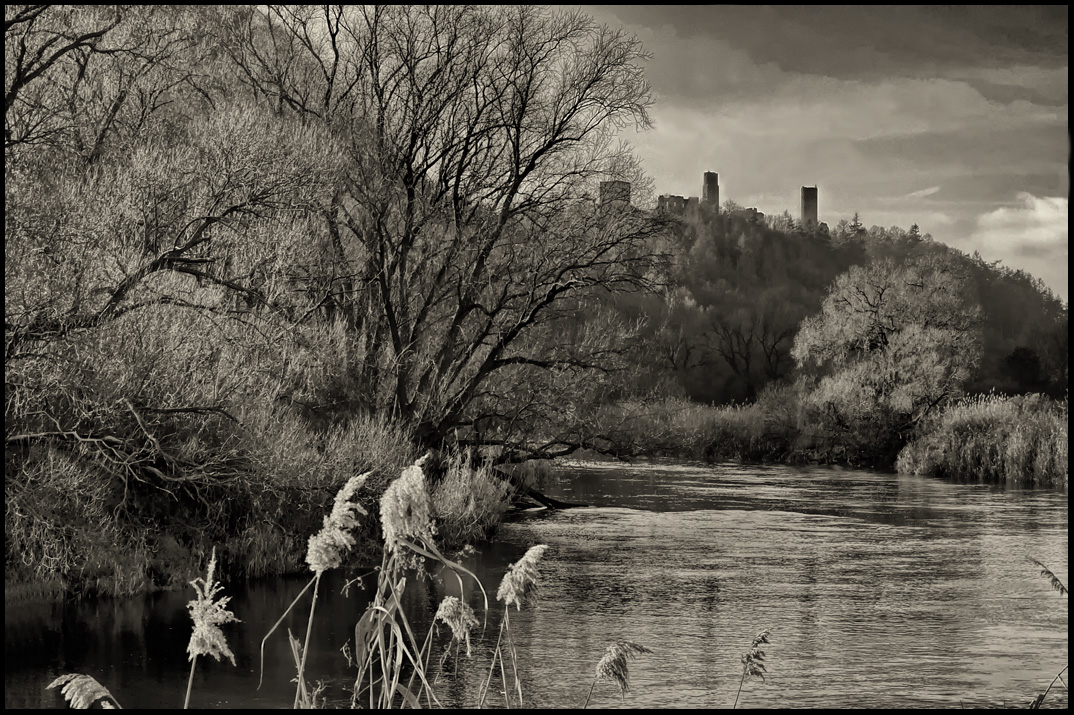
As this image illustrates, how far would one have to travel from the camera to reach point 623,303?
221ft

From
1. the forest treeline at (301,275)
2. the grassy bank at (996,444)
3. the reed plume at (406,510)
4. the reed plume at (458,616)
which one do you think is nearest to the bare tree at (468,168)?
the forest treeline at (301,275)

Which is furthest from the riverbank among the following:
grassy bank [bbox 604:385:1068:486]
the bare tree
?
grassy bank [bbox 604:385:1068:486]

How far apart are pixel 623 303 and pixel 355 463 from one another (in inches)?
2016

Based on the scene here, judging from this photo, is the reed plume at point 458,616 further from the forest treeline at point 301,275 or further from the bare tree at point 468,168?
the bare tree at point 468,168

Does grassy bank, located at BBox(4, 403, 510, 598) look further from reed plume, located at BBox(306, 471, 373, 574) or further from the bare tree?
reed plume, located at BBox(306, 471, 373, 574)

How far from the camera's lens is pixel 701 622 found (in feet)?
41.5

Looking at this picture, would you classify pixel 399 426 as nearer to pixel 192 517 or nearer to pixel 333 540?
pixel 192 517

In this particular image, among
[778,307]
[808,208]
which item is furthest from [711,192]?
[778,307]

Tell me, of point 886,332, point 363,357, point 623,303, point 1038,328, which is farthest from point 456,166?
point 1038,328

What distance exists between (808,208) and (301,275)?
9207cm

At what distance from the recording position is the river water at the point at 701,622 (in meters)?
9.87

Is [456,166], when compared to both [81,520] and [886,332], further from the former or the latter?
[886,332]

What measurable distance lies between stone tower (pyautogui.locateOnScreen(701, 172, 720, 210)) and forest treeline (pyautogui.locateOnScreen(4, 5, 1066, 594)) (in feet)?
208

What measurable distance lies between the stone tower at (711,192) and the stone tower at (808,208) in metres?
7.54
